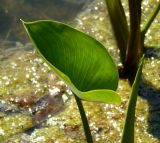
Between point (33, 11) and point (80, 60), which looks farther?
point (33, 11)

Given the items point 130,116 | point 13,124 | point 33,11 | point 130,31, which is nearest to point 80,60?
point 130,116

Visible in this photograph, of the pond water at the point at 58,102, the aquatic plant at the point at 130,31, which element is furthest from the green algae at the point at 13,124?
the aquatic plant at the point at 130,31

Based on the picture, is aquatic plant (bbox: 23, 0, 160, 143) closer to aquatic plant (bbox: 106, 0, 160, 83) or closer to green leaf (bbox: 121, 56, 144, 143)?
green leaf (bbox: 121, 56, 144, 143)

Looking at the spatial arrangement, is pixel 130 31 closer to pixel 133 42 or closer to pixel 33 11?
pixel 133 42

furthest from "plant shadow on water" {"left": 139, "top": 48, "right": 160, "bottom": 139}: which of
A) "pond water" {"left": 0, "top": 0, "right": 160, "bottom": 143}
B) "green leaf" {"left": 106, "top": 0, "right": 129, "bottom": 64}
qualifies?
"green leaf" {"left": 106, "top": 0, "right": 129, "bottom": 64}

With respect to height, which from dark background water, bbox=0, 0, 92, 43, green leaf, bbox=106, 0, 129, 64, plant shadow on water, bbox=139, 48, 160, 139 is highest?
green leaf, bbox=106, 0, 129, 64

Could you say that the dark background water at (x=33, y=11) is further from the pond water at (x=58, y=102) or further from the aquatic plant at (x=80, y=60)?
the aquatic plant at (x=80, y=60)

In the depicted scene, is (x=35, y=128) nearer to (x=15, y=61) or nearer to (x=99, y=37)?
(x=15, y=61)
